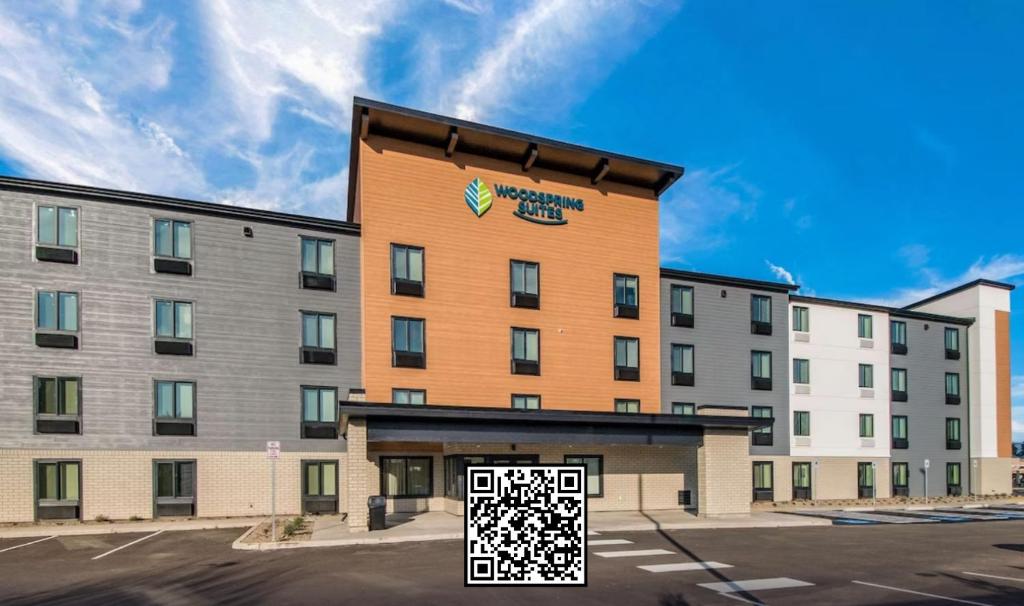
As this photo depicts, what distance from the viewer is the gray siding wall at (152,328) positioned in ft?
84.0

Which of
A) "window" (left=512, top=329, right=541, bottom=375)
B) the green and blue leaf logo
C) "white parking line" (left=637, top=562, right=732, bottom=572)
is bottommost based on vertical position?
"white parking line" (left=637, top=562, right=732, bottom=572)

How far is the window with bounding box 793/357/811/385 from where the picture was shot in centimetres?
3809

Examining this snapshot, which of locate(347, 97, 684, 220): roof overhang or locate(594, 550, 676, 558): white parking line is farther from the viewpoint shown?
locate(347, 97, 684, 220): roof overhang

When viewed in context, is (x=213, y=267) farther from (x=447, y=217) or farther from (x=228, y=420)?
(x=447, y=217)

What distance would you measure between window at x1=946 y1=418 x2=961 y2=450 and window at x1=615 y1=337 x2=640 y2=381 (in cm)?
2296

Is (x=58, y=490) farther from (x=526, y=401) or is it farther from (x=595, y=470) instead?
(x=595, y=470)

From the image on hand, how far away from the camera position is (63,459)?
83.9ft

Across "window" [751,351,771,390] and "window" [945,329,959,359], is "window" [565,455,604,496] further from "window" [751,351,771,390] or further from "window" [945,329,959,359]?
"window" [945,329,959,359]

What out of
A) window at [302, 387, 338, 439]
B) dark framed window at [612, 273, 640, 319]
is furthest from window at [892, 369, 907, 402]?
window at [302, 387, 338, 439]

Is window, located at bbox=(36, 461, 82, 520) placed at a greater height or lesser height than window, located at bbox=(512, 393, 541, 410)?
lesser

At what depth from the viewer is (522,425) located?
24.4 meters

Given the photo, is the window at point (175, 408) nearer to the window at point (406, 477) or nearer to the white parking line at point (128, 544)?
the white parking line at point (128, 544)

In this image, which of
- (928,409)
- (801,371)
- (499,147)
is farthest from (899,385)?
(499,147)

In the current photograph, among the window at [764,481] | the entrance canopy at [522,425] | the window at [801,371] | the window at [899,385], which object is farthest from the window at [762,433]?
the entrance canopy at [522,425]
